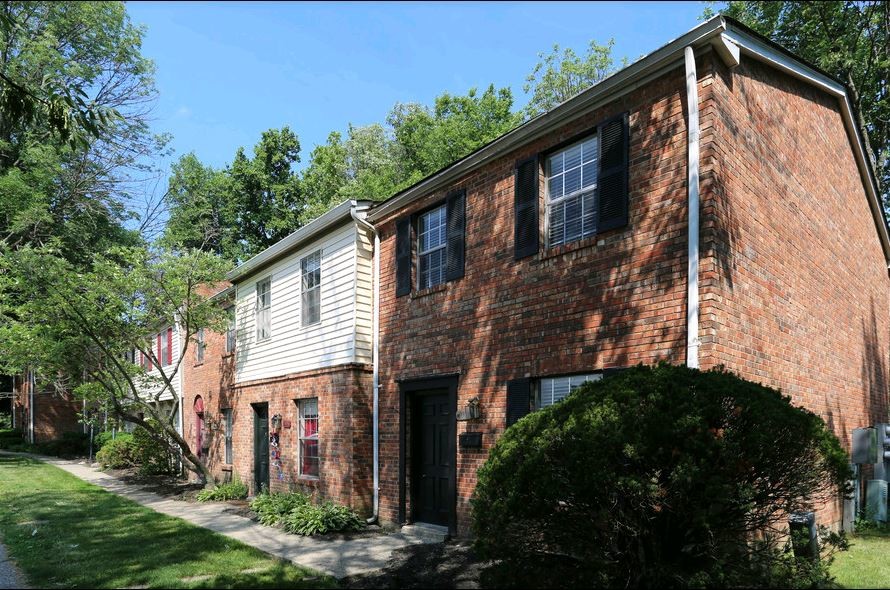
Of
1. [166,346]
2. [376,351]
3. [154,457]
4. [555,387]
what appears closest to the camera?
[555,387]

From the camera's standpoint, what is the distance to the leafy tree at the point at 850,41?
62.5 ft

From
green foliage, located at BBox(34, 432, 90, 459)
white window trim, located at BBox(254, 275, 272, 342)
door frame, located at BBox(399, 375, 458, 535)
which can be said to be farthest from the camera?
green foliage, located at BBox(34, 432, 90, 459)

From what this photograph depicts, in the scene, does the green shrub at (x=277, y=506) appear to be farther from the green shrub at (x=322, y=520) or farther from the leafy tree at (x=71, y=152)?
the leafy tree at (x=71, y=152)

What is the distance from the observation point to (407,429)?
11.2m

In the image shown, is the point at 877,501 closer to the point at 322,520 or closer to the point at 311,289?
the point at 322,520

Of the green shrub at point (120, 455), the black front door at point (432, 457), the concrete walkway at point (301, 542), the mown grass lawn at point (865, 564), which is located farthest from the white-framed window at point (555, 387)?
the green shrub at point (120, 455)

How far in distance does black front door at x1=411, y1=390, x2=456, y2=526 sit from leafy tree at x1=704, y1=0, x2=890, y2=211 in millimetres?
15197

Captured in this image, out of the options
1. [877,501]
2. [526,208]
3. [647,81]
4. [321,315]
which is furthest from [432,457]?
[877,501]

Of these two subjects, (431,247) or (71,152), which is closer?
(431,247)

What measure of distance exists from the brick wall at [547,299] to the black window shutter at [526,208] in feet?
0.58

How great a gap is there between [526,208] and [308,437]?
7.30 m

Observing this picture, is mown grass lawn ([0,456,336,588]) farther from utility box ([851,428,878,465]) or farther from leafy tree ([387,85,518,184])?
leafy tree ([387,85,518,184])

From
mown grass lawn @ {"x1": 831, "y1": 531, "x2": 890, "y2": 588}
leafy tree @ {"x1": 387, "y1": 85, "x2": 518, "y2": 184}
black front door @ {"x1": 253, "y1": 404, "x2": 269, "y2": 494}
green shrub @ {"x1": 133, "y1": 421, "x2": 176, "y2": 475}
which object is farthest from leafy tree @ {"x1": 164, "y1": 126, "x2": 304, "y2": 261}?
mown grass lawn @ {"x1": 831, "y1": 531, "x2": 890, "y2": 588}

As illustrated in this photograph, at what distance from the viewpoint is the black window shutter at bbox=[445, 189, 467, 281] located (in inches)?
402
